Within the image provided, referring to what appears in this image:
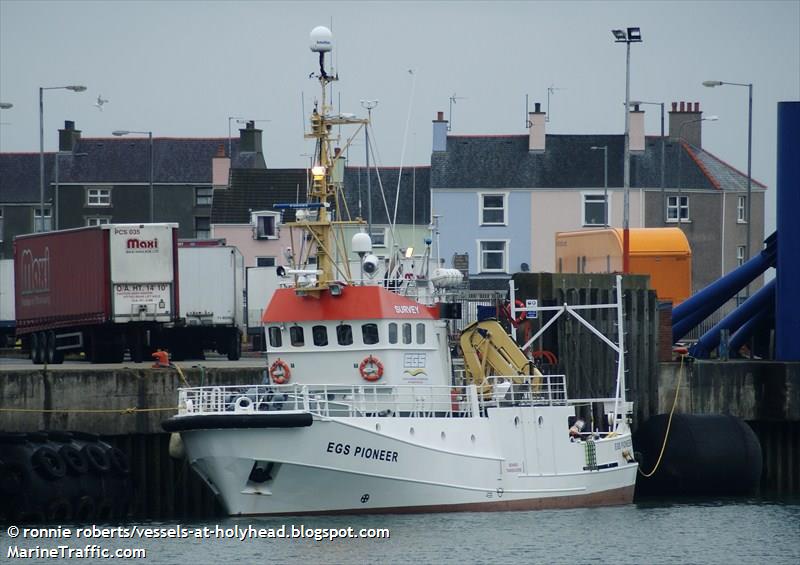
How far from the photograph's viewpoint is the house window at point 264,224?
6712 centimetres

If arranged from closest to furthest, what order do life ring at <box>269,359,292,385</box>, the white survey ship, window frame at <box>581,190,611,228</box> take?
the white survey ship
life ring at <box>269,359,292,385</box>
window frame at <box>581,190,611,228</box>

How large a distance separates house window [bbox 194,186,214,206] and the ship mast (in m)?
48.4

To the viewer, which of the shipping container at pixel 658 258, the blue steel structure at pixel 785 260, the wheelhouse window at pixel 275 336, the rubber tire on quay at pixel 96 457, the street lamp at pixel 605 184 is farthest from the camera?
the street lamp at pixel 605 184

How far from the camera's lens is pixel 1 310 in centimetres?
5609

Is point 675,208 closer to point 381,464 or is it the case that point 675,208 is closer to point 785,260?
point 785,260

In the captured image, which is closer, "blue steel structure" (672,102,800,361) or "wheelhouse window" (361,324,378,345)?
"wheelhouse window" (361,324,378,345)

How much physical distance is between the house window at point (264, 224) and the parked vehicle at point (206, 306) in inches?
736

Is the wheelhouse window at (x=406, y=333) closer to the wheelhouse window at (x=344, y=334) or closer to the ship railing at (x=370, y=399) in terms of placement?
the ship railing at (x=370, y=399)

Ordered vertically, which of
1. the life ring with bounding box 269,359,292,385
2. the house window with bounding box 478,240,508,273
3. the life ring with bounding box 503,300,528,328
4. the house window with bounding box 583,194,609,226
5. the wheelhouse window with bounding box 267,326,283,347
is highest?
the house window with bounding box 583,194,609,226

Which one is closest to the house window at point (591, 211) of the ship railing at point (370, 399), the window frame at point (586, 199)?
the window frame at point (586, 199)

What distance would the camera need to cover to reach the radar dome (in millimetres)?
30094

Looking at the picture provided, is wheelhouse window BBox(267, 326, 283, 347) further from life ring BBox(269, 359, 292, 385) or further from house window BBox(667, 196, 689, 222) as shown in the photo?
house window BBox(667, 196, 689, 222)

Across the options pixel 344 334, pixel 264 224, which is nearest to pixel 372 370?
pixel 344 334

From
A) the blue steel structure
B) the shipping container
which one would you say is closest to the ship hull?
the blue steel structure
